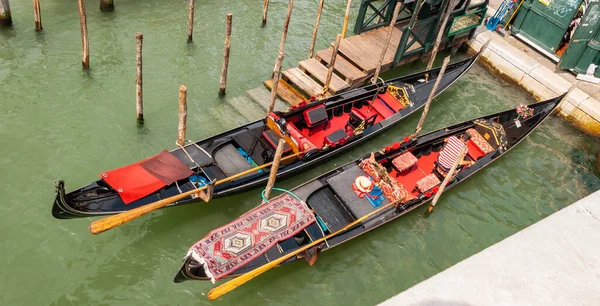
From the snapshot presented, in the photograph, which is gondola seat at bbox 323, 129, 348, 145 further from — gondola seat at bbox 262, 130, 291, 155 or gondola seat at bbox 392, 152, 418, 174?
gondola seat at bbox 392, 152, 418, 174

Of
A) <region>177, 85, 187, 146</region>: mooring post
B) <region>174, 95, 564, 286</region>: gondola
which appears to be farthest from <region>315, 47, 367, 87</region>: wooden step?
<region>177, 85, 187, 146</region>: mooring post

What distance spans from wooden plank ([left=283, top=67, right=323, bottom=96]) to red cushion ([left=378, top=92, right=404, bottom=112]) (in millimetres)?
1746

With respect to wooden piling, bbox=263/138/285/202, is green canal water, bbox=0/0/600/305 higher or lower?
lower

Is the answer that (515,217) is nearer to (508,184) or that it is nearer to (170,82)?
(508,184)

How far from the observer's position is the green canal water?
8.67 m

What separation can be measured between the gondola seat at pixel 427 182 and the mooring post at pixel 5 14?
476 inches

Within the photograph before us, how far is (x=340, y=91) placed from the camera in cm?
1319

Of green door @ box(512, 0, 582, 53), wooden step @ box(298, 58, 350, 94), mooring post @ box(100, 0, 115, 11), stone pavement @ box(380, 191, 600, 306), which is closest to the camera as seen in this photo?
stone pavement @ box(380, 191, 600, 306)

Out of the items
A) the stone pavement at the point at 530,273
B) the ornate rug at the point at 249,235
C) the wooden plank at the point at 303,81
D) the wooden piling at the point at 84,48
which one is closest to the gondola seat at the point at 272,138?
the ornate rug at the point at 249,235

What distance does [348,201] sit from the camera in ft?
32.1

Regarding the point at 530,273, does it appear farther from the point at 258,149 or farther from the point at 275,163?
the point at 258,149

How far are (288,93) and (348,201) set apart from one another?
4.49 metres

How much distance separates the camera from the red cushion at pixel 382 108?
41.1 feet

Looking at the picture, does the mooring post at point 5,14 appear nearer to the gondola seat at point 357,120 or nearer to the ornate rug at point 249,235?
the ornate rug at point 249,235
